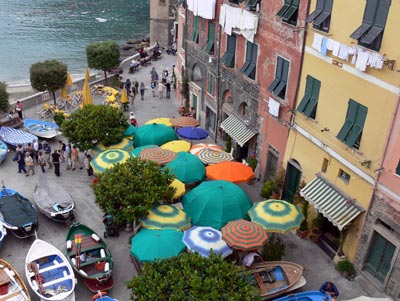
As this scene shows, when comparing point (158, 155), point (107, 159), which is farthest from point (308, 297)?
point (107, 159)

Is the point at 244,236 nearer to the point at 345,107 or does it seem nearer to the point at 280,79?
the point at 345,107

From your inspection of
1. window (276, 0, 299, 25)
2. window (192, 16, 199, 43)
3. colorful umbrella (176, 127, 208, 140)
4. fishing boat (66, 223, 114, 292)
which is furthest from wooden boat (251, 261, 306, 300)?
window (192, 16, 199, 43)

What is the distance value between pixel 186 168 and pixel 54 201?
6.74 meters

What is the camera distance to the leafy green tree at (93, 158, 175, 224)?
17.7m

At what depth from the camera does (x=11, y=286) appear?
1595 centimetres

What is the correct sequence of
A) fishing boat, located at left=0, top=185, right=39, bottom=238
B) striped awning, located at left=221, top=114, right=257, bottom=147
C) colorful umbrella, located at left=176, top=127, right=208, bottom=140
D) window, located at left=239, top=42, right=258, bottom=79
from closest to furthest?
fishing boat, located at left=0, top=185, right=39, bottom=238, window, located at left=239, top=42, right=258, bottom=79, striped awning, located at left=221, top=114, right=257, bottom=147, colorful umbrella, located at left=176, top=127, right=208, bottom=140

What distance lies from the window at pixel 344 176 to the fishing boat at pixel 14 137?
19.1 metres

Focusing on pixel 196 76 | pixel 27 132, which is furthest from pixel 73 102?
pixel 196 76

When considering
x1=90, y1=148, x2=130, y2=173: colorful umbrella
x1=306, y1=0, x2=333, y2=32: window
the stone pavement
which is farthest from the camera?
x1=90, y1=148, x2=130, y2=173: colorful umbrella

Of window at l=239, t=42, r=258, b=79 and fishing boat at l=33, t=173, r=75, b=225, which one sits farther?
window at l=239, t=42, r=258, b=79

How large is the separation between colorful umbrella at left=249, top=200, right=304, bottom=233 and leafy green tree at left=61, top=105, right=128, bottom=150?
9.89 meters

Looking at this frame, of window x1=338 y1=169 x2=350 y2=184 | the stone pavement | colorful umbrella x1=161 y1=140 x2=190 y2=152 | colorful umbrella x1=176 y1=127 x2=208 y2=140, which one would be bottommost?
the stone pavement

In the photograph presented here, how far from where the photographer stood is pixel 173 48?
55969 mm

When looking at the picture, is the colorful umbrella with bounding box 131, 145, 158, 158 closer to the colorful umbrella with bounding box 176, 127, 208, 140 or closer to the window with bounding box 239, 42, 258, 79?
the colorful umbrella with bounding box 176, 127, 208, 140
